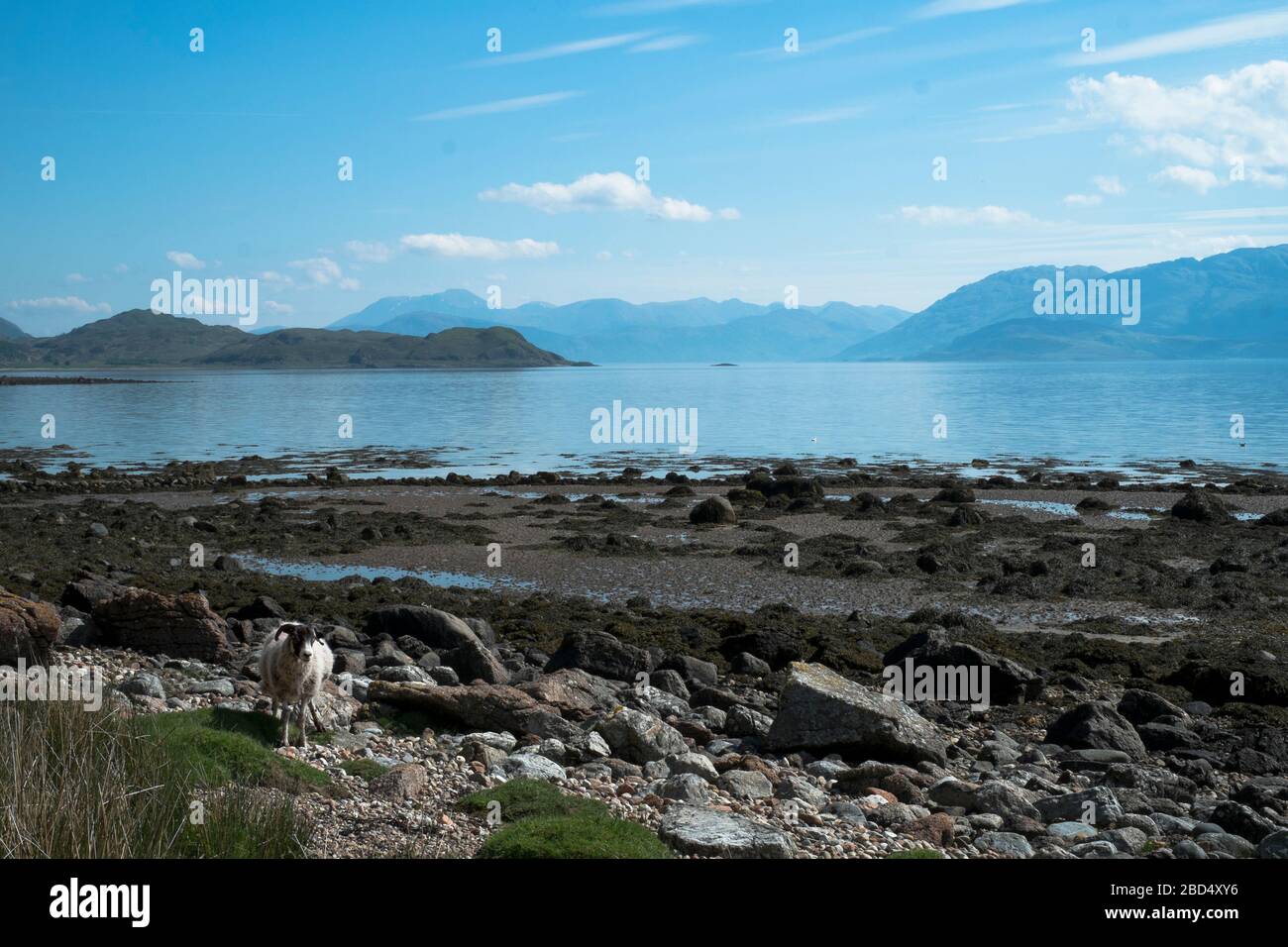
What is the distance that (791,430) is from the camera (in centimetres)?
8006

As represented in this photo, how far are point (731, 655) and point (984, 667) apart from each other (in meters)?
4.25

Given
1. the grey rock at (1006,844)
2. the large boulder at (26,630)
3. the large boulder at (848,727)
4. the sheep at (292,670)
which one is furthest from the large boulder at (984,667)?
the large boulder at (26,630)

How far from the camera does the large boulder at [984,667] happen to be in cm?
1547

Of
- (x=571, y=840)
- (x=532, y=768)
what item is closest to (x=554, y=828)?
(x=571, y=840)

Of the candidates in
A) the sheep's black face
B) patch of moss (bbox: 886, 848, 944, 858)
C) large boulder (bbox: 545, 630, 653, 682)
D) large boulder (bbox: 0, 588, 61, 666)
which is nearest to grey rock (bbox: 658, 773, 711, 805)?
patch of moss (bbox: 886, 848, 944, 858)

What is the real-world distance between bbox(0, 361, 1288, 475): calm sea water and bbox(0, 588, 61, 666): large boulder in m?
40.6

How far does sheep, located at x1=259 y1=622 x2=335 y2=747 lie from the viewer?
9.82 metres

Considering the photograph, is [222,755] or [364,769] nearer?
[222,755]

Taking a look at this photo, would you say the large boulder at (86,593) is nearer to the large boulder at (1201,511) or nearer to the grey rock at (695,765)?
the grey rock at (695,765)

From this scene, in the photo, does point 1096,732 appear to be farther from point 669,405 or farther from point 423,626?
point 669,405

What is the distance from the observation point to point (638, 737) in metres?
11.3
